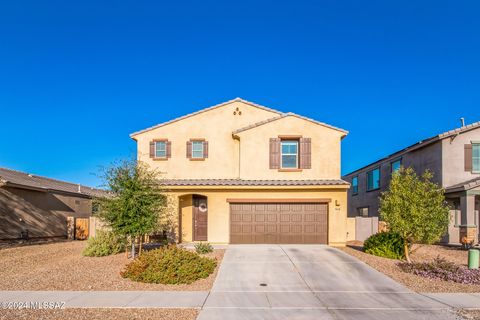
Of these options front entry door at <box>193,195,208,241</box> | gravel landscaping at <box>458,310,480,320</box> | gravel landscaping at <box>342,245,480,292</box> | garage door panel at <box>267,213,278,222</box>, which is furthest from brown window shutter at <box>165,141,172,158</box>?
gravel landscaping at <box>458,310,480,320</box>

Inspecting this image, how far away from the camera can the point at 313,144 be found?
63.4ft

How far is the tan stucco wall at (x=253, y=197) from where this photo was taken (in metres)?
18.6

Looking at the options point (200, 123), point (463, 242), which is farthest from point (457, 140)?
point (200, 123)

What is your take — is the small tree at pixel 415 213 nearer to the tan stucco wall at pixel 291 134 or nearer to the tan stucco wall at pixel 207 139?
the tan stucco wall at pixel 291 134

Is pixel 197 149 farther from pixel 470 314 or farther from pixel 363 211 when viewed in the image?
pixel 363 211

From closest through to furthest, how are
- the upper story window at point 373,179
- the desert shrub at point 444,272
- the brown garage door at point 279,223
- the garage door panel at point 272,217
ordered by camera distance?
the desert shrub at point 444,272, the brown garage door at point 279,223, the garage door panel at point 272,217, the upper story window at point 373,179

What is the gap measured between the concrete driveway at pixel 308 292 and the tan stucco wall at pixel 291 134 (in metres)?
5.51

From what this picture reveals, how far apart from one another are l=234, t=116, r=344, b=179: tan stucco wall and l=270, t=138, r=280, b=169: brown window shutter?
0.66 feet

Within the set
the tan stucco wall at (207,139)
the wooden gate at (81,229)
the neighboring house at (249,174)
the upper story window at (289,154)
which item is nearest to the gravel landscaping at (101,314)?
the neighboring house at (249,174)

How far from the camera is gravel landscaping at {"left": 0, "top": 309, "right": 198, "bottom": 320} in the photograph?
754cm

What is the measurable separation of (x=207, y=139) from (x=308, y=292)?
12122 millimetres

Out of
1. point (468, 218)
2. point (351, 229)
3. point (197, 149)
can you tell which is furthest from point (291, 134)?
point (468, 218)

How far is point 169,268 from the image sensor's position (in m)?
10.9

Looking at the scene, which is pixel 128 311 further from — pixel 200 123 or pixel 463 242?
pixel 463 242
